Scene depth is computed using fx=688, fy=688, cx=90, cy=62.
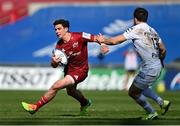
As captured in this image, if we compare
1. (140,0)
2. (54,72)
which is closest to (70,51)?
(54,72)

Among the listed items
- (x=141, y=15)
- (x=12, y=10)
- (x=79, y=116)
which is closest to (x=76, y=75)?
(x=79, y=116)

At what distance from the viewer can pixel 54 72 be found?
29766mm

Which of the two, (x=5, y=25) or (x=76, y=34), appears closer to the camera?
(x=76, y=34)

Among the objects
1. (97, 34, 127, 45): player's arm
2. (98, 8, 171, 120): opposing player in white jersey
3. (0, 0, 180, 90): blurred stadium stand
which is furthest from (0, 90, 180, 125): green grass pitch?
(0, 0, 180, 90): blurred stadium stand

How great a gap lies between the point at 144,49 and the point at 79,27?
Answer: 29.4 meters

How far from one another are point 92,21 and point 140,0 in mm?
4144

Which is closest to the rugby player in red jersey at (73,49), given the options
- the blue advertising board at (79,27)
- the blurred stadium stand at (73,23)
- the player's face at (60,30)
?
the player's face at (60,30)

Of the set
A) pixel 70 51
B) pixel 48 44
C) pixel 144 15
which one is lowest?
pixel 48 44

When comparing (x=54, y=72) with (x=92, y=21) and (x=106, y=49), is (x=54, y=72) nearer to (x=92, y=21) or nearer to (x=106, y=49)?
(x=92, y=21)

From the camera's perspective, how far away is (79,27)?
41.2 metres

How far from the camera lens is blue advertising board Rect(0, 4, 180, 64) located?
39.9 m

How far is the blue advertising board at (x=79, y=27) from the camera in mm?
39875

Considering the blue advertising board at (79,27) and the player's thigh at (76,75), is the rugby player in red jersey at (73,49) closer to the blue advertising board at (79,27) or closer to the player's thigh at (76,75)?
the player's thigh at (76,75)

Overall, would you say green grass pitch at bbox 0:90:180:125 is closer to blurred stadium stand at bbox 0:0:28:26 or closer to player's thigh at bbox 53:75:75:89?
player's thigh at bbox 53:75:75:89
